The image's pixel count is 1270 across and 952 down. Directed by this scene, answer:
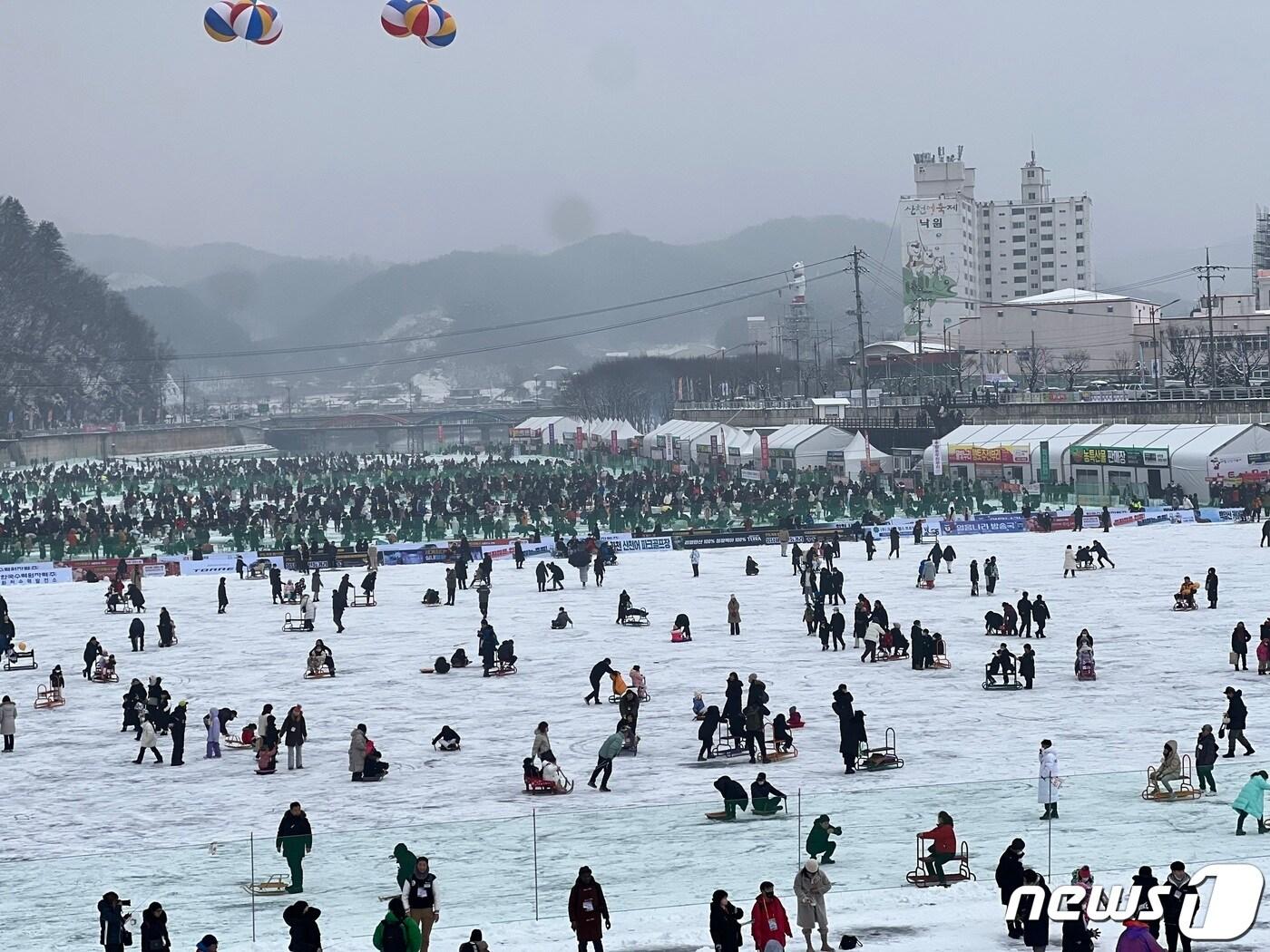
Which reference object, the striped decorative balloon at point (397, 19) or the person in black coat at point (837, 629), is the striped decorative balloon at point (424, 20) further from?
the person in black coat at point (837, 629)

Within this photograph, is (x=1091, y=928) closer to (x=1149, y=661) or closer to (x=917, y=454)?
(x=1149, y=661)

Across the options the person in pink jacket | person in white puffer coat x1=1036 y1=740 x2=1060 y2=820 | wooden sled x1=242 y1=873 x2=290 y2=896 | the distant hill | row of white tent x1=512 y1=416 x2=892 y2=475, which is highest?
the distant hill

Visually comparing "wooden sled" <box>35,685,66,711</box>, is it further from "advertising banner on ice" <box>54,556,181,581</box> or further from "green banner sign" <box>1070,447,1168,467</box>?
"green banner sign" <box>1070,447,1168,467</box>

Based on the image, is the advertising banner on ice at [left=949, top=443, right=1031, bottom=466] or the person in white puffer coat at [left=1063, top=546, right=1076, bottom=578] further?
the advertising banner on ice at [left=949, top=443, right=1031, bottom=466]

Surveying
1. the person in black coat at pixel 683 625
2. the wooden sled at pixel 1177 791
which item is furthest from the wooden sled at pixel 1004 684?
the wooden sled at pixel 1177 791

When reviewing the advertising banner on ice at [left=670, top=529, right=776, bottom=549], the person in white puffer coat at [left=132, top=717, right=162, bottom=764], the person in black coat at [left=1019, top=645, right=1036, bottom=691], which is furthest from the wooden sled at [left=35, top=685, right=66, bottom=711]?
the advertising banner on ice at [left=670, top=529, right=776, bottom=549]

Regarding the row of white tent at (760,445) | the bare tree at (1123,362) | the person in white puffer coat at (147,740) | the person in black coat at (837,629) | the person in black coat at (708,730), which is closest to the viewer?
the person in black coat at (708,730)

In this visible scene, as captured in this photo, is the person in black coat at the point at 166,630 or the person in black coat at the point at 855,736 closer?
the person in black coat at the point at 855,736
